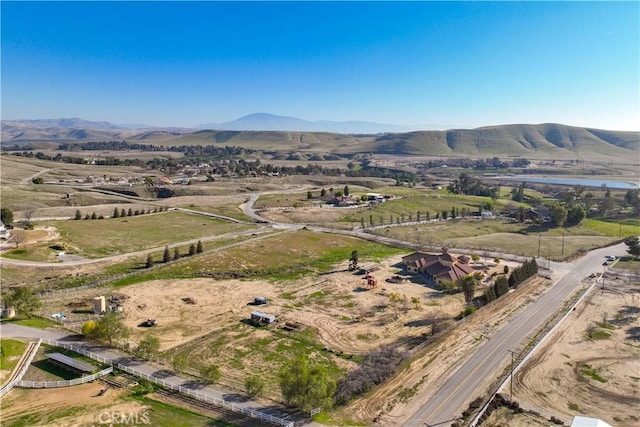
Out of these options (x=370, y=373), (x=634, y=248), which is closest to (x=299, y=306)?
(x=370, y=373)

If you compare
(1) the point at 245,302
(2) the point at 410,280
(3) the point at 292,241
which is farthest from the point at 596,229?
(1) the point at 245,302

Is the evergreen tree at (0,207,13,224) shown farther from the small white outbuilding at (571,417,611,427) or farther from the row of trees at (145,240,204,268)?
the small white outbuilding at (571,417,611,427)

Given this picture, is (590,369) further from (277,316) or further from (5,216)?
(5,216)

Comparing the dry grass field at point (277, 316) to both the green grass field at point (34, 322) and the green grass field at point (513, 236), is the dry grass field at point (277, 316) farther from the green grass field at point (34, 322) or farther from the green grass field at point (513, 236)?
the green grass field at point (513, 236)

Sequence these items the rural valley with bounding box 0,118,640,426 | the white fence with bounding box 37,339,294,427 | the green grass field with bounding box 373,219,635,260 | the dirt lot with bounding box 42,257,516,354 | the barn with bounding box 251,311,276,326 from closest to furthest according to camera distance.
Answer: the white fence with bounding box 37,339,294,427 → the rural valley with bounding box 0,118,640,426 → the dirt lot with bounding box 42,257,516,354 → the barn with bounding box 251,311,276,326 → the green grass field with bounding box 373,219,635,260

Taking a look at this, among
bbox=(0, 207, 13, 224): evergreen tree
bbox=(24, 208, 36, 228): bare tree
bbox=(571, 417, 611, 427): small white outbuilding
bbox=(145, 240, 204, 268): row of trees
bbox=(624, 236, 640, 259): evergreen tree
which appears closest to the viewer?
bbox=(571, 417, 611, 427): small white outbuilding

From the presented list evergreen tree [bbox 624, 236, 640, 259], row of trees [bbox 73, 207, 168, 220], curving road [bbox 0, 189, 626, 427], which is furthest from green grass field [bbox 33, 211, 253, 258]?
evergreen tree [bbox 624, 236, 640, 259]
